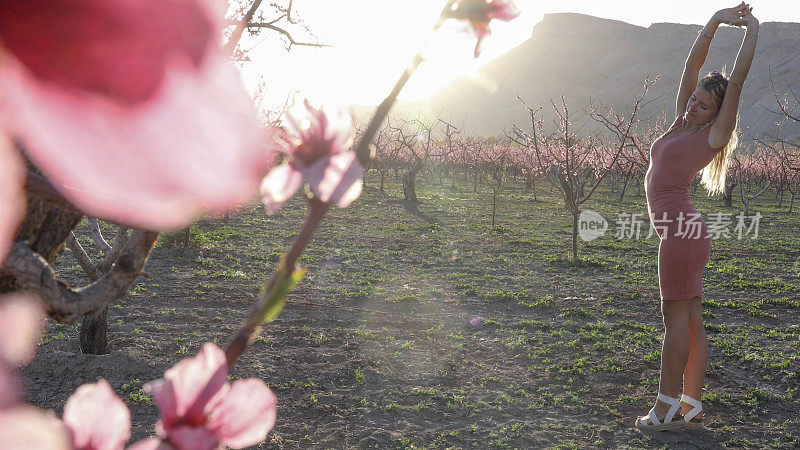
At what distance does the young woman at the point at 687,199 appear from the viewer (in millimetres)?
2639

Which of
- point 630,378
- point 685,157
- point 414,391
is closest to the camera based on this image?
point 685,157

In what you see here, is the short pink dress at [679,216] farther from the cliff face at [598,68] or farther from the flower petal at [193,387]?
the cliff face at [598,68]

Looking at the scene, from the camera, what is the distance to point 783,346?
4828 mm

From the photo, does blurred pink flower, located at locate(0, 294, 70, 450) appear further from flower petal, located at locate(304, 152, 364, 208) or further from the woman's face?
the woman's face

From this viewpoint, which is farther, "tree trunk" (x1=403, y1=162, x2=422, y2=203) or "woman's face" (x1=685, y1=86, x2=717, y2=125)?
"tree trunk" (x1=403, y1=162, x2=422, y2=203)

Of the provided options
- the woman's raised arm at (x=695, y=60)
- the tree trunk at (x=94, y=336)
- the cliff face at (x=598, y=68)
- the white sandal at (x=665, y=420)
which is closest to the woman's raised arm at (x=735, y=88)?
the woman's raised arm at (x=695, y=60)

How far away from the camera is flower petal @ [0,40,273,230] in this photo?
182mm

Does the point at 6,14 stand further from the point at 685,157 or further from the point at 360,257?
the point at 360,257

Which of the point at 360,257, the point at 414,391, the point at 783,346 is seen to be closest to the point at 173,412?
the point at 414,391

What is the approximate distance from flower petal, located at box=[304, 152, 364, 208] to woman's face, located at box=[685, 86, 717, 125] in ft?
9.24

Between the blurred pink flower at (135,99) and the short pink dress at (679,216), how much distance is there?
287cm

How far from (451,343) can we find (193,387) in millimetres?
4547

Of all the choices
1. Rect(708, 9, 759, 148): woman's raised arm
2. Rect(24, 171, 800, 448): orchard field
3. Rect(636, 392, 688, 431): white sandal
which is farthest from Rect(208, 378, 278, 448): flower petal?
Rect(636, 392, 688, 431): white sandal

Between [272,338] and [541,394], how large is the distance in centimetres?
214
